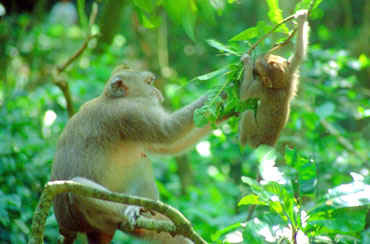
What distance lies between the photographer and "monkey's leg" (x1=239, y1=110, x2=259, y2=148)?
312cm

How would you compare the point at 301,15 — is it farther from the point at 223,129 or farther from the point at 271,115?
the point at 223,129

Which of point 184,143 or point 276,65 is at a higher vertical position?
point 276,65

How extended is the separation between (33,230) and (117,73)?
1819 mm

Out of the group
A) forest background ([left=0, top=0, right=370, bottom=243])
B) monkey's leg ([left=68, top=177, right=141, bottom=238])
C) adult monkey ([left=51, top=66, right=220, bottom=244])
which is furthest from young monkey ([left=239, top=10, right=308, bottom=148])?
monkey's leg ([left=68, top=177, right=141, bottom=238])

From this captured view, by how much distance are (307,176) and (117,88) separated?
5.49 ft

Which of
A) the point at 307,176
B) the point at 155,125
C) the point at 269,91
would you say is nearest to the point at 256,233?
the point at 307,176

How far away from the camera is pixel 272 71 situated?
2941mm

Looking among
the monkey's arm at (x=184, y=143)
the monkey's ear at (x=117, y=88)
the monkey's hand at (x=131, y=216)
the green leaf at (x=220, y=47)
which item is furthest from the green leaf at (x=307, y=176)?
the monkey's ear at (x=117, y=88)

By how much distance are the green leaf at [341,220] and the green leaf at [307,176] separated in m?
0.23

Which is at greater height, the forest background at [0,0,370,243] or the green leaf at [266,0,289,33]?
the green leaf at [266,0,289,33]

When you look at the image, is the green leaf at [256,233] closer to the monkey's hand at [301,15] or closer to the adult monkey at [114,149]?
the adult monkey at [114,149]

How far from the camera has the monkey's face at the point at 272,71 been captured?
292 cm

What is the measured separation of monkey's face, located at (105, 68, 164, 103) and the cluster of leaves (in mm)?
1399

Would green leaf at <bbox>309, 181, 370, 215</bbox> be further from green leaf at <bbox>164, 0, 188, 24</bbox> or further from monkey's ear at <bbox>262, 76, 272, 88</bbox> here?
green leaf at <bbox>164, 0, 188, 24</bbox>
